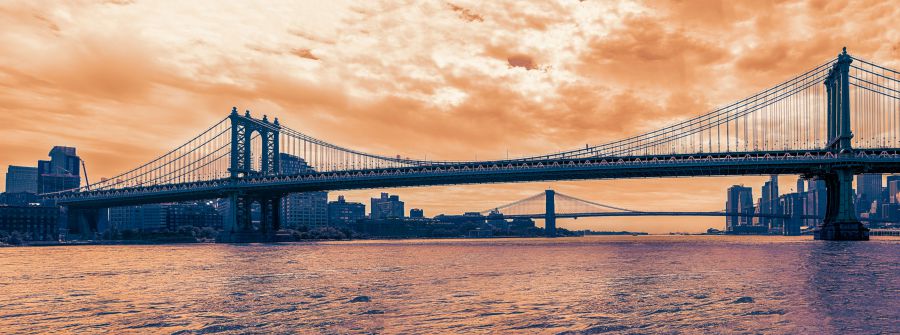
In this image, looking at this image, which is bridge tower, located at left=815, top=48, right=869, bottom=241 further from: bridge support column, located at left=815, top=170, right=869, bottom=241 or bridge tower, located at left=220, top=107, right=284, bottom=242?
bridge tower, located at left=220, top=107, right=284, bottom=242

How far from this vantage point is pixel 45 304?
2369cm

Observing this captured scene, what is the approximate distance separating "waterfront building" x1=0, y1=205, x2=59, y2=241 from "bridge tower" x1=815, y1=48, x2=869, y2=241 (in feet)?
483

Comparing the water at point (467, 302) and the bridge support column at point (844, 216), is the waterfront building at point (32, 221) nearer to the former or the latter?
the water at point (467, 302)

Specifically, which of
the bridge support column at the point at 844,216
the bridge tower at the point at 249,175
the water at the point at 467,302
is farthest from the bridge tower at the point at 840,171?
the bridge tower at the point at 249,175

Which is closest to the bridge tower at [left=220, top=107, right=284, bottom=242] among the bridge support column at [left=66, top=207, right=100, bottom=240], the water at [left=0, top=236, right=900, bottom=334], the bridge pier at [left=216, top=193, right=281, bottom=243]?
the bridge pier at [left=216, top=193, right=281, bottom=243]

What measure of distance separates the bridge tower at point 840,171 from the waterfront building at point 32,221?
483 ft

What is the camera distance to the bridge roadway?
8475cm

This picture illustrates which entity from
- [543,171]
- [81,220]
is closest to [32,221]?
[81,220]

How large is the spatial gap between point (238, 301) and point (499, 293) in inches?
343

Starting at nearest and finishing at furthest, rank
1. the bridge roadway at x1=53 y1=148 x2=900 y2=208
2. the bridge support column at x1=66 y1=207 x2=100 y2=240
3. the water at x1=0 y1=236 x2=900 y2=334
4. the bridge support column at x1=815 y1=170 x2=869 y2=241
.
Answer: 1. the water at x1=0 y1=236 x2=900 y2=334
2. the bridge support column at x1=815 y1=170 x2=869 y2=241
3. the bridge roadway at x1=53 y1=148 x2=900 y2=208
4. the bridge support column at x1=66 y1=207 x2=100 y2=240

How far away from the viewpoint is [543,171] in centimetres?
9656

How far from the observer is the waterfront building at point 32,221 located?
158m

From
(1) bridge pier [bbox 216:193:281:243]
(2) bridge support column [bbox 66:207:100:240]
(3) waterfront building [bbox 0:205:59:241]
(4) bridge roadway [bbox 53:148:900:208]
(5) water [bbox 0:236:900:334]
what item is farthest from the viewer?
(3) waterfront building [bbox 0:205:59:241]

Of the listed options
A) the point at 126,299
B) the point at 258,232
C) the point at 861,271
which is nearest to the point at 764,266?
the point at 861,271
